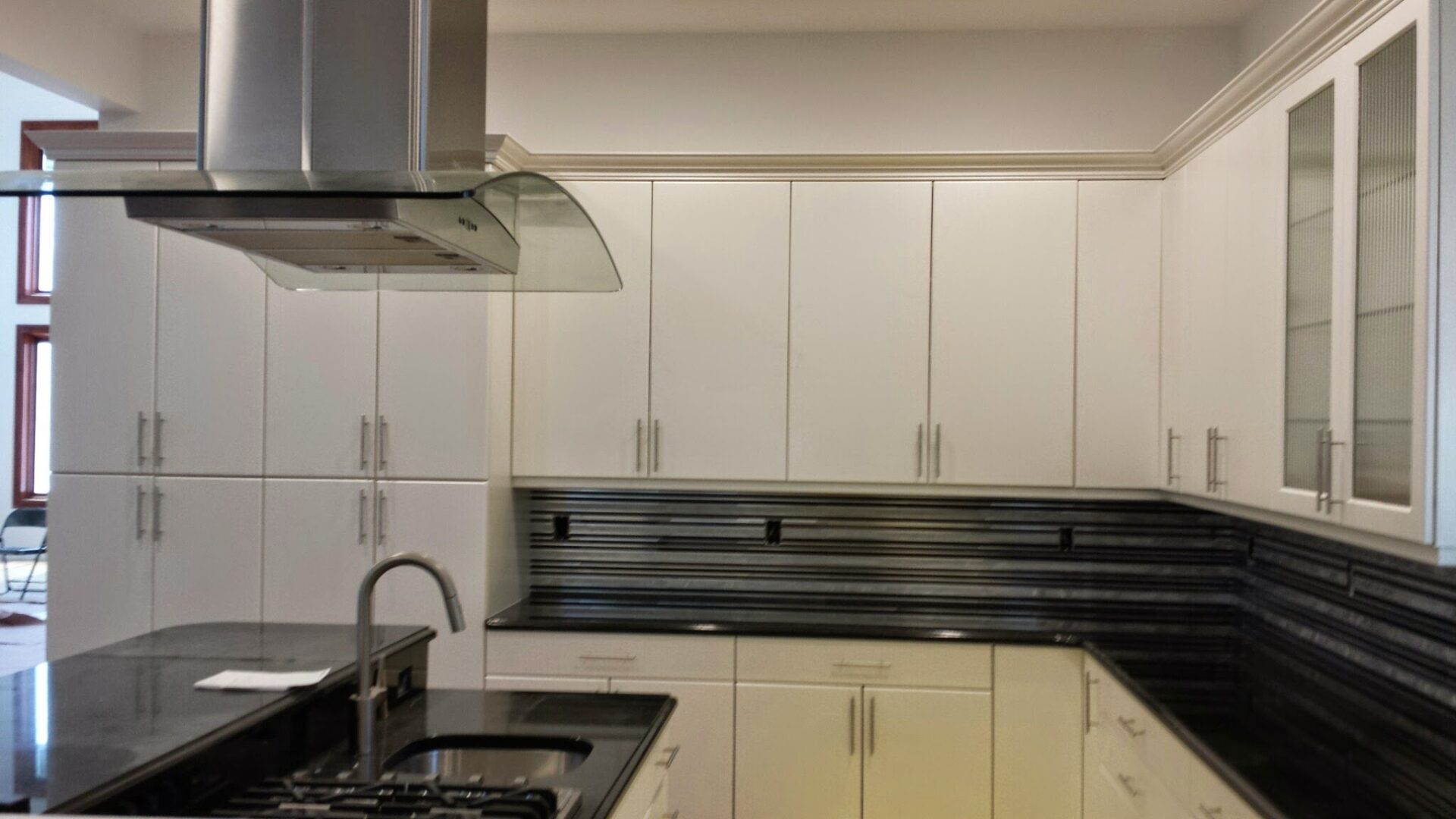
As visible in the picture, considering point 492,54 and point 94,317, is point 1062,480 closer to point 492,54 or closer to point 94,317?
point 492,54

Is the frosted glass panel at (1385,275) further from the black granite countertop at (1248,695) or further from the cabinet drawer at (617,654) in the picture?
the cabinet drawer at (617,654)

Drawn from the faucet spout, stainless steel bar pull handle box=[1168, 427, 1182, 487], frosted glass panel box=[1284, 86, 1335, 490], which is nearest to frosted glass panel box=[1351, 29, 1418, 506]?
frosted glass panel box=[1284, 86, 1335, 490]

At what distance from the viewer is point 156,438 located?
352cm

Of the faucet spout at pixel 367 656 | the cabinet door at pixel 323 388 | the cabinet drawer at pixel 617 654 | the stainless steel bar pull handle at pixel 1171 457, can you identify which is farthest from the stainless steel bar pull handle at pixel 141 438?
the stainless steel bar pull handle at pixel 1171 457

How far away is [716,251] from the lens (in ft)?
12.0

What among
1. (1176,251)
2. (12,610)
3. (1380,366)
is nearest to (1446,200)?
(1380,366)

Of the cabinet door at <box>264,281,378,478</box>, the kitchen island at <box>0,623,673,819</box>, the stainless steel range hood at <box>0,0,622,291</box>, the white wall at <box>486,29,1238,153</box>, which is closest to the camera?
the kitchen island at <box>0,623,673,819</box>

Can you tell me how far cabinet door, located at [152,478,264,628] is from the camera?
3.50 m

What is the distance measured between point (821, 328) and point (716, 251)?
43 cm

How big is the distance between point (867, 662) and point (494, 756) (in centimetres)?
155

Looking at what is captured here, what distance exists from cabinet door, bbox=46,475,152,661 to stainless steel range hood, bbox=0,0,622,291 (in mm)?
1823

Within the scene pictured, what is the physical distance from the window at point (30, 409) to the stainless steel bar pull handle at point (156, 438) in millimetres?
4201

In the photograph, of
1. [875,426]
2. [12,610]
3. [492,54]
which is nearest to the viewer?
[875,426]

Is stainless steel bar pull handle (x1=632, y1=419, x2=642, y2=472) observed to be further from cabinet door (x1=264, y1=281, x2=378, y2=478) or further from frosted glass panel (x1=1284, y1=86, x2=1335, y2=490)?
frosted glass panel (x1=1284, y1=86, x2=1335, y2=490)
